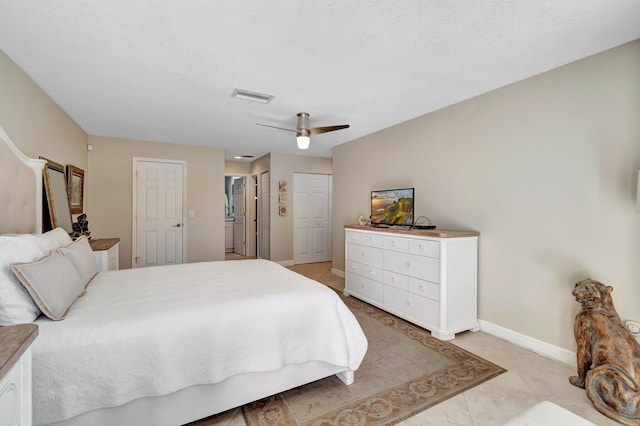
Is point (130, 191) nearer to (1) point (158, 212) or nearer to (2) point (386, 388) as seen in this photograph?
(1) point (158, 212)

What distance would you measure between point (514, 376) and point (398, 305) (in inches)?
49.0

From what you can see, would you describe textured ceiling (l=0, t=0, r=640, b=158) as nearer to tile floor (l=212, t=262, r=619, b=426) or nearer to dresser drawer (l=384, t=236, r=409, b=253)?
dresser drawer (l=384, t=236, r=409, b=253)

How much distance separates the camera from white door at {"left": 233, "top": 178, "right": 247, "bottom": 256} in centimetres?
736

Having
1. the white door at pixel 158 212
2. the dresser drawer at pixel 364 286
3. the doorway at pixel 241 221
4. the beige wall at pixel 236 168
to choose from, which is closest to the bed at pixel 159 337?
the dresser drawer at pixel 364 286

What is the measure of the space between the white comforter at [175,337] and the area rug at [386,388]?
0.23m

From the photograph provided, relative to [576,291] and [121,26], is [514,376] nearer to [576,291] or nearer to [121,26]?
[576,291]

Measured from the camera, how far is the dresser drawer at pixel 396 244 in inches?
124

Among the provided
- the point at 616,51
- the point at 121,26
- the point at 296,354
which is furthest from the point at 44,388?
the point at 616,51

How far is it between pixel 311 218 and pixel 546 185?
14.8 feet

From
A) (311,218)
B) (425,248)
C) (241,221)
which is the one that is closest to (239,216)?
(241,221)

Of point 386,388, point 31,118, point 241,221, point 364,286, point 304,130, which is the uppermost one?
point 304,130

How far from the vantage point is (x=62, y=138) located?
3.42m

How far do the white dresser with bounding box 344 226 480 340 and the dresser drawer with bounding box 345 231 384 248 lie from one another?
0.01 m

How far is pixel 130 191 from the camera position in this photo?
484cm
